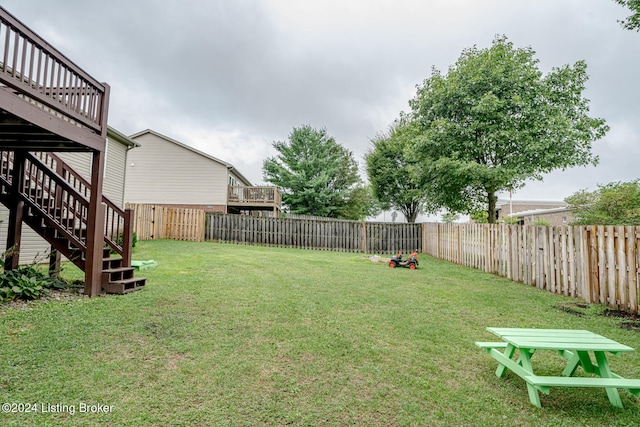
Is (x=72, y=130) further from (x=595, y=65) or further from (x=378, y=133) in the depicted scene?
(x=378, y=133)

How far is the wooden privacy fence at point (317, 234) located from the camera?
1652 cm

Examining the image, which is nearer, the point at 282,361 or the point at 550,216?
the point at 282,361

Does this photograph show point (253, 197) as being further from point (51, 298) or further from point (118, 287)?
point (51, 298)

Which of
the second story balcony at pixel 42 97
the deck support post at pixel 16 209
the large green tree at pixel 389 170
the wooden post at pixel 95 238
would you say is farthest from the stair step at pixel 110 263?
the large green tree at pixel 389 170

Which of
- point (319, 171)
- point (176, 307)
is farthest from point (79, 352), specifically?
point (319, 171)

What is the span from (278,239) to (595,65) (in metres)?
15.9

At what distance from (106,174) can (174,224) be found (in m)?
5.09

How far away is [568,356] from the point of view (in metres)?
3.09

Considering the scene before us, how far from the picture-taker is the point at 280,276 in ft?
25.5

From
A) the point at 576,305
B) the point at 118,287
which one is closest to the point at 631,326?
the point at 576,305

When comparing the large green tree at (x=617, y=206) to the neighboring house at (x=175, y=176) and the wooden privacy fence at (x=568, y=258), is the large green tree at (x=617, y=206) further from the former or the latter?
the neighboring house at (x=175, y=176)

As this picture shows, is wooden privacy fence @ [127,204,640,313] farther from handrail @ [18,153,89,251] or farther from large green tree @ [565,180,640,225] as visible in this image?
handrail @ [18,153,89,251]

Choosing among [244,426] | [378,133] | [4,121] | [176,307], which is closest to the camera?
[244,426]

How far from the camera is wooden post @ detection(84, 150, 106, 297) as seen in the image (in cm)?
536
